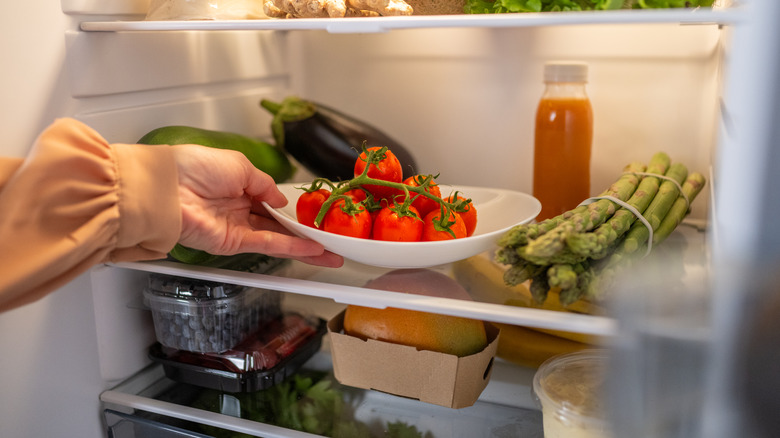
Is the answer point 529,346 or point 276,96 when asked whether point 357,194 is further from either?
point 276,96

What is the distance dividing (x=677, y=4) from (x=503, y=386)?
670 millimetres

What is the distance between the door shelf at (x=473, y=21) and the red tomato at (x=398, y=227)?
0.26m

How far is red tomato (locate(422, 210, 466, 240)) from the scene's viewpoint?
39.1 inches

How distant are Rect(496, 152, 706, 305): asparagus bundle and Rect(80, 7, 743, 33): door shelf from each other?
0.89 feet

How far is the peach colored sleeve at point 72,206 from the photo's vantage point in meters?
0.85

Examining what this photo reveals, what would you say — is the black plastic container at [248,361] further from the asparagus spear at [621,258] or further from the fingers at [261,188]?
the asparagus spear at [621,258]

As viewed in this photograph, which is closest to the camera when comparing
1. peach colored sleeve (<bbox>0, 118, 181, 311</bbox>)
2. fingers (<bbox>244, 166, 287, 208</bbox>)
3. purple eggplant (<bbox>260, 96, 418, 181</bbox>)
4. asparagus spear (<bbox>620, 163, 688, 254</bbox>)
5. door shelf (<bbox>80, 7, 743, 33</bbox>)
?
door shelf (<bbox>80, 7, 743, 33</bbox>)

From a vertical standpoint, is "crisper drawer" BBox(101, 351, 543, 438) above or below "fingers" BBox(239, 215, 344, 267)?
below

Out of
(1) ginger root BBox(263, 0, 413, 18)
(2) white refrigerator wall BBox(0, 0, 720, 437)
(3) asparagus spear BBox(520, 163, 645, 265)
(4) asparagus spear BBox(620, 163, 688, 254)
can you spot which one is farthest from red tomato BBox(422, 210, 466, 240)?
(2) white refrigerator wall BBox(0, 0, 720, 437)

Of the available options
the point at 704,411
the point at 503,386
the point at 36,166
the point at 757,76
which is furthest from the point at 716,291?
the point at 36,166

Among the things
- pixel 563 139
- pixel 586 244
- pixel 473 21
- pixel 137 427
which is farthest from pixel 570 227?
pixel 137 427

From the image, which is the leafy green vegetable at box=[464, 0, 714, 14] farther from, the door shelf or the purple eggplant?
the purple eggplant

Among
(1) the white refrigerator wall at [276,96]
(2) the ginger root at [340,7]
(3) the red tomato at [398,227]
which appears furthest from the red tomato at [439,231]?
(1) the white refrigerator wall at [276,96]

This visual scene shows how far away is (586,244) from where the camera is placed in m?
0.87
